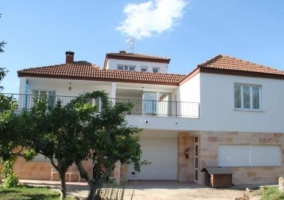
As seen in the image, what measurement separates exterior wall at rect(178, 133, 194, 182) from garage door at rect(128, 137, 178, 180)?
27.8 inches

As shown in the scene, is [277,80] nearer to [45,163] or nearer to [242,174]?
[242,174]

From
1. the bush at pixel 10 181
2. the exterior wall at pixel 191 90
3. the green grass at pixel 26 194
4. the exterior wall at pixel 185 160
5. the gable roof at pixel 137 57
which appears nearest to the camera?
the green grass at pixel 26 194

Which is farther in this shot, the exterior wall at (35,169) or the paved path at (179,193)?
the exterior wall at (35,169)

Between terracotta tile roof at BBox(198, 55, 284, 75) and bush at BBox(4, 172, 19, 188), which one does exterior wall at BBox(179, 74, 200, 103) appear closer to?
terracotta tile roof at BBox(198, 55, 284, 75)

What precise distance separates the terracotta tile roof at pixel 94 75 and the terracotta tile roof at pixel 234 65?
9.01 feet

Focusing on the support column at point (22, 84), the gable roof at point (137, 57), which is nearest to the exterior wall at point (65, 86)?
the support column at point (22, 84)

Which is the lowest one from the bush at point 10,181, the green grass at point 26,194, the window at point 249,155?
the green grass at point 26,194

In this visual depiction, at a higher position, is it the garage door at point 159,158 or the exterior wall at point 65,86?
the exterior wall at point 65,86

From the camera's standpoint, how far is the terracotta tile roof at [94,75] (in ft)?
61.0

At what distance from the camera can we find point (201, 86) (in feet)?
55.8

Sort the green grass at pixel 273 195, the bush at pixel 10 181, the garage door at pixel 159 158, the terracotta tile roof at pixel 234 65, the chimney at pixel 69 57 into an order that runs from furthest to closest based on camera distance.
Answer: the chimney at pixel 69 57
the garage door at pixel 159 158
the terracotta tile roof at pixel 234 65
the bush at pixel 10 181
the green grass at pixel 273 195

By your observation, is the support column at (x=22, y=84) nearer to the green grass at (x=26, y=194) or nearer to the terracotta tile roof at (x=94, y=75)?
the terracotta tile roof at (x=94, y=75)

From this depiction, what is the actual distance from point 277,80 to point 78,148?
13.3 m

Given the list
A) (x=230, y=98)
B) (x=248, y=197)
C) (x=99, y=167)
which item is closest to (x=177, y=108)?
(x=230, y=98)
